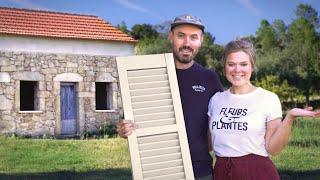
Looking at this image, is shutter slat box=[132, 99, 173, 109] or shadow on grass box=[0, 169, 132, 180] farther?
shadow on grass box=[0, 169, 132, 180]

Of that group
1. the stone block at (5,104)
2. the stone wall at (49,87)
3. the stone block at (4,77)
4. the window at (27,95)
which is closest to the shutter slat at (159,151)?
the stone wall at (49,87)

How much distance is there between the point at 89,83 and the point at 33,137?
208 cm

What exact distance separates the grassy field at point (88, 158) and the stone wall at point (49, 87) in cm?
108

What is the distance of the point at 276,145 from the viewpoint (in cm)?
241

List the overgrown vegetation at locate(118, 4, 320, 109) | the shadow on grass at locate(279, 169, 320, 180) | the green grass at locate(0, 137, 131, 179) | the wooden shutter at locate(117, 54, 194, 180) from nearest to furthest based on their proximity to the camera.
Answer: the wooden shutter at locate(117, 54, 194, 180) < the shadow on grass at locate(279, 169, 320, 180) < the green grass at locate(0, 137, 131, 179) < the overgrown vegetation at locate(118, 4, 320, 109)

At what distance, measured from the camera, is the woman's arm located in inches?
91.8

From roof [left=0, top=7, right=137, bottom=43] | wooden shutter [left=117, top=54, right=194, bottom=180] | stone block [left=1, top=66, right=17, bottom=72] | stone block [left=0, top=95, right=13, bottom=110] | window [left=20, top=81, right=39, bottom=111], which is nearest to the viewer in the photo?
wooden shutter [left=117, top=54, right=194, bottom=180]

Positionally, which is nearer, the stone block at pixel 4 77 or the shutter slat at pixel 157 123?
the shutter slat at pixel 157 123

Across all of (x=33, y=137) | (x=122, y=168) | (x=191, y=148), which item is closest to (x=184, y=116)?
(x=191, y=148)

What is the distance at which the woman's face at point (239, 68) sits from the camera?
2482 millimetres

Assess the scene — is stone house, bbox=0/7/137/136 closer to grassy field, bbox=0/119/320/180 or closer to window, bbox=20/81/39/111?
window, bbox=20/81/39/111

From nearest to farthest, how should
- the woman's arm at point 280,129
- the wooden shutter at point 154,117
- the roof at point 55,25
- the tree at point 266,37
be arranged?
the woman's arm at point 280,129, the wooden shutter at point 154,117, the roof at point 55,25, the tree at point 266,37

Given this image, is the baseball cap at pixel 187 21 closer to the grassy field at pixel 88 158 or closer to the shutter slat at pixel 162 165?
the shutter slat at pixel 162 165

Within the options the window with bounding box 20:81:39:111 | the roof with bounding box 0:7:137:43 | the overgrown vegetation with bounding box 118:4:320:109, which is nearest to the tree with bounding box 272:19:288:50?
the overgrown vegetation with bounding box 118:4:320:109
